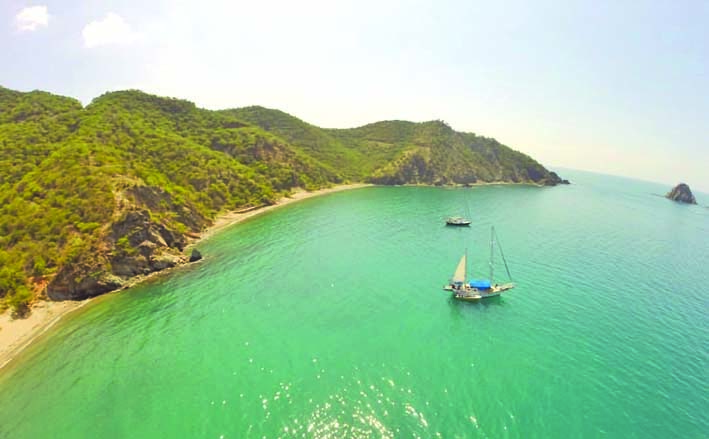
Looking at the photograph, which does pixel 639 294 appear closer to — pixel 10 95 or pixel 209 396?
pixel 209 396

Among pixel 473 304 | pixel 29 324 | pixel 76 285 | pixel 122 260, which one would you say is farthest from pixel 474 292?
pixel 29 324

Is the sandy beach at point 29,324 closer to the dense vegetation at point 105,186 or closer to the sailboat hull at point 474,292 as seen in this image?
the dense vegetation at point 105,186

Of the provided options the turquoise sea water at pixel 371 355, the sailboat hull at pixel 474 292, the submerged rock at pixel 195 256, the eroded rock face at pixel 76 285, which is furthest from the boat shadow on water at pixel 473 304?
the eroded rock face at pixel 76 285

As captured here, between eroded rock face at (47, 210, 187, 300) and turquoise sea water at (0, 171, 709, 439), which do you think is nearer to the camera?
turquoise sea water at (0, 171, 709, 439)

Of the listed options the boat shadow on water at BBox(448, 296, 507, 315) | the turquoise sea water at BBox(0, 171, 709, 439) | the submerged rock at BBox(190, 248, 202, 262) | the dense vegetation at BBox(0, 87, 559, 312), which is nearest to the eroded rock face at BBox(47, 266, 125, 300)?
the dense vegetation at BBox(0, 87, 559, 312)

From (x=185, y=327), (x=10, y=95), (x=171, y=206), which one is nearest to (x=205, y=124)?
(x=10, y=95)

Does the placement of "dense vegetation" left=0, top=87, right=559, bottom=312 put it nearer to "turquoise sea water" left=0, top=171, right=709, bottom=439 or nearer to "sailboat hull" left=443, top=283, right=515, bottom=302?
"turquoise sea water" left=0, top=171, right=709, bottom=439
